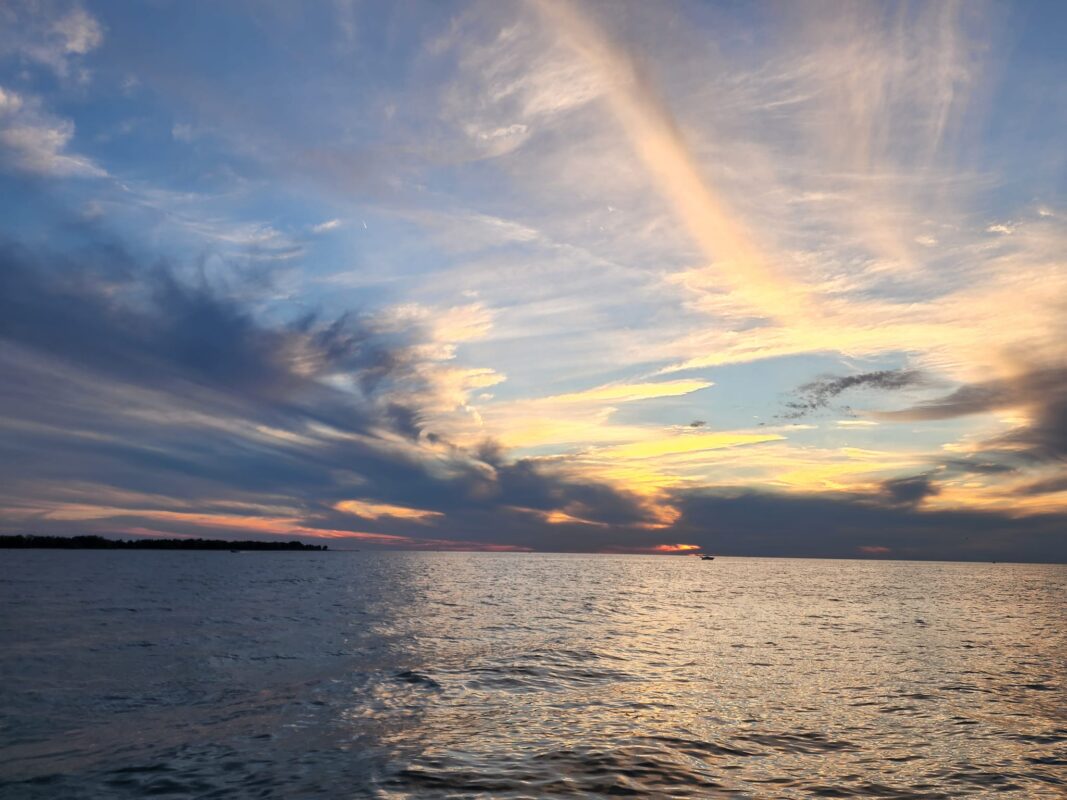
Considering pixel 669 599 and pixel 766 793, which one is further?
pixel 669 599

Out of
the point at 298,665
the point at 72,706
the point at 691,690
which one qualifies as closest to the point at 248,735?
the point at 72,706

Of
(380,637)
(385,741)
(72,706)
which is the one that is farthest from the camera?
(380,637)

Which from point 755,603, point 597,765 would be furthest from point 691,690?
point 755,603

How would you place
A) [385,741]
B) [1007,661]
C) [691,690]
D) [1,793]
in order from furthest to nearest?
[1007,661]
[691,690]
[385,741]
[1,793]

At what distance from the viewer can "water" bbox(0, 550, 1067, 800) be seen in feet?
54.9

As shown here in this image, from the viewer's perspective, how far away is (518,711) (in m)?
24.0

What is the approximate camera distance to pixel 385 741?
20.1 metres

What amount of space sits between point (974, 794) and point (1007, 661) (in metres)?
28.6

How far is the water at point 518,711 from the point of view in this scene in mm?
16734

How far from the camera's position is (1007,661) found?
127 ft

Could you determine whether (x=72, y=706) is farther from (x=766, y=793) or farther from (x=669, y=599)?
(x=669, y=599)

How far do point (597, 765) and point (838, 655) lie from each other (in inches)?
1057

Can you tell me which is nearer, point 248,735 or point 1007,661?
point 248,735

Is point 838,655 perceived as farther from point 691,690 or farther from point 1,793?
point 1,793
